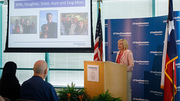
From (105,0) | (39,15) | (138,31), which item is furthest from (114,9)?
(39,15)

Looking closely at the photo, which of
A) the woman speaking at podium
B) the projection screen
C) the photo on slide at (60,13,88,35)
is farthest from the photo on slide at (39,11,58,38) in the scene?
the woman speaking at podium

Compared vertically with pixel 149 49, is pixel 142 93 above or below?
below

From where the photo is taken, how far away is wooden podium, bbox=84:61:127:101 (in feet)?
12.7

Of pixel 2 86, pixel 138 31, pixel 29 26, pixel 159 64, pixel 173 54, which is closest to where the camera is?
pixel 2 86

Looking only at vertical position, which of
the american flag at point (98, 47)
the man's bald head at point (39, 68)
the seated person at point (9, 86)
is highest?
the american flag at point (98, 47)

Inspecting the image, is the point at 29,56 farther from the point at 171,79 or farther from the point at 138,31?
the point at 171,79

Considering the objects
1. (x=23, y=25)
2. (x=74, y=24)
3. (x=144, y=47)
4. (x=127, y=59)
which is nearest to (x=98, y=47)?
(x=127, y=59)

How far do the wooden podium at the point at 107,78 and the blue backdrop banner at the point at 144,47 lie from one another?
4.84 ft

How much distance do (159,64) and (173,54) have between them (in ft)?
3.47

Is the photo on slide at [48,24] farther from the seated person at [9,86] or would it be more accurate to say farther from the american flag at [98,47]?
the seated person at [9,86]

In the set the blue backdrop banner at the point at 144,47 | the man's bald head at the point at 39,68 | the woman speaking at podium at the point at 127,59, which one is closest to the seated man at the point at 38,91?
the man's bald head at the point at 39,68

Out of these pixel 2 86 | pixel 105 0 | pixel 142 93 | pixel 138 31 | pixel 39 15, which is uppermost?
pixel 105 0

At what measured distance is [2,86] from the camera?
11.4 ft

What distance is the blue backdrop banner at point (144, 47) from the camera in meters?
5.16
